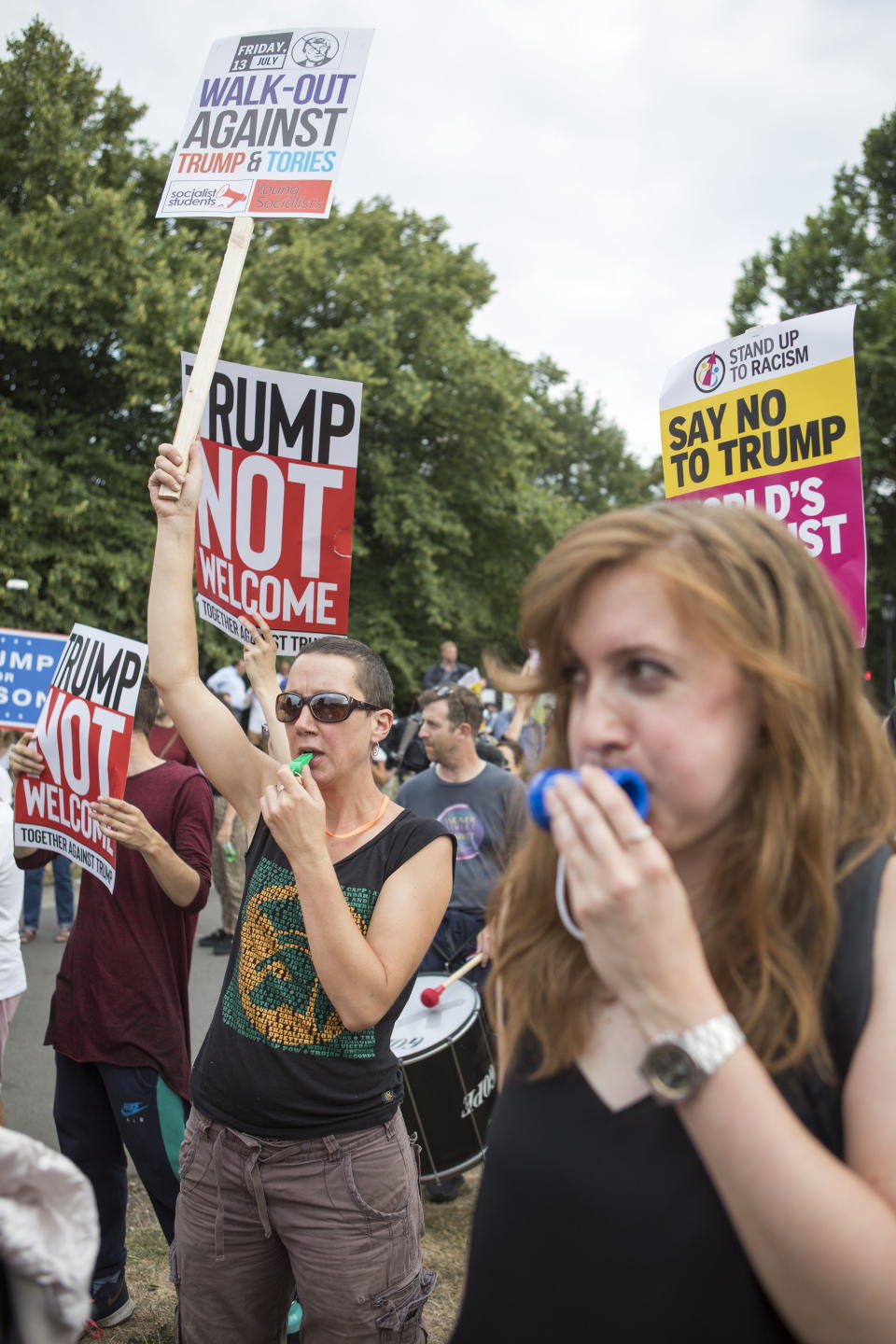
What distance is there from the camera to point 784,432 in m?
3.86

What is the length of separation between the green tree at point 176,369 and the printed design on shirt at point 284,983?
53.5 feet

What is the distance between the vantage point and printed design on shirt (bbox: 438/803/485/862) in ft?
17.3

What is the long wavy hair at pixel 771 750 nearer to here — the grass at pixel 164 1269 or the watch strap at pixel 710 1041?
the watch strap at pixel 710 1041

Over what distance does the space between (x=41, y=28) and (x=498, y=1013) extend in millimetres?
22076

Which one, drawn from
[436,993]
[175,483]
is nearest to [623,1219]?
[175,483]

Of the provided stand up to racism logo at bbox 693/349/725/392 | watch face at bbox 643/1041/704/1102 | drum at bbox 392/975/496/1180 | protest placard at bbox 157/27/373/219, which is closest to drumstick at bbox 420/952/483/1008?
drum at bbox 392/975/496/1180

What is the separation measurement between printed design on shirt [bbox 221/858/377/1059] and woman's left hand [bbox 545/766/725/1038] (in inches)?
52.4

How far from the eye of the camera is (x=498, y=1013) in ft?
5.22

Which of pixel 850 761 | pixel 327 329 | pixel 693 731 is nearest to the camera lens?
pixel 693 731

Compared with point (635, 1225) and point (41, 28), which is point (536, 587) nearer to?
point (635, 1225)

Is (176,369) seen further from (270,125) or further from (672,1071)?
(672,1071)

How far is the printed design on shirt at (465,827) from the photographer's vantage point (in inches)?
208

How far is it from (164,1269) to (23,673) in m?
2.91

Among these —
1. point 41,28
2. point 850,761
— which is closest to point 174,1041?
point 850,761
